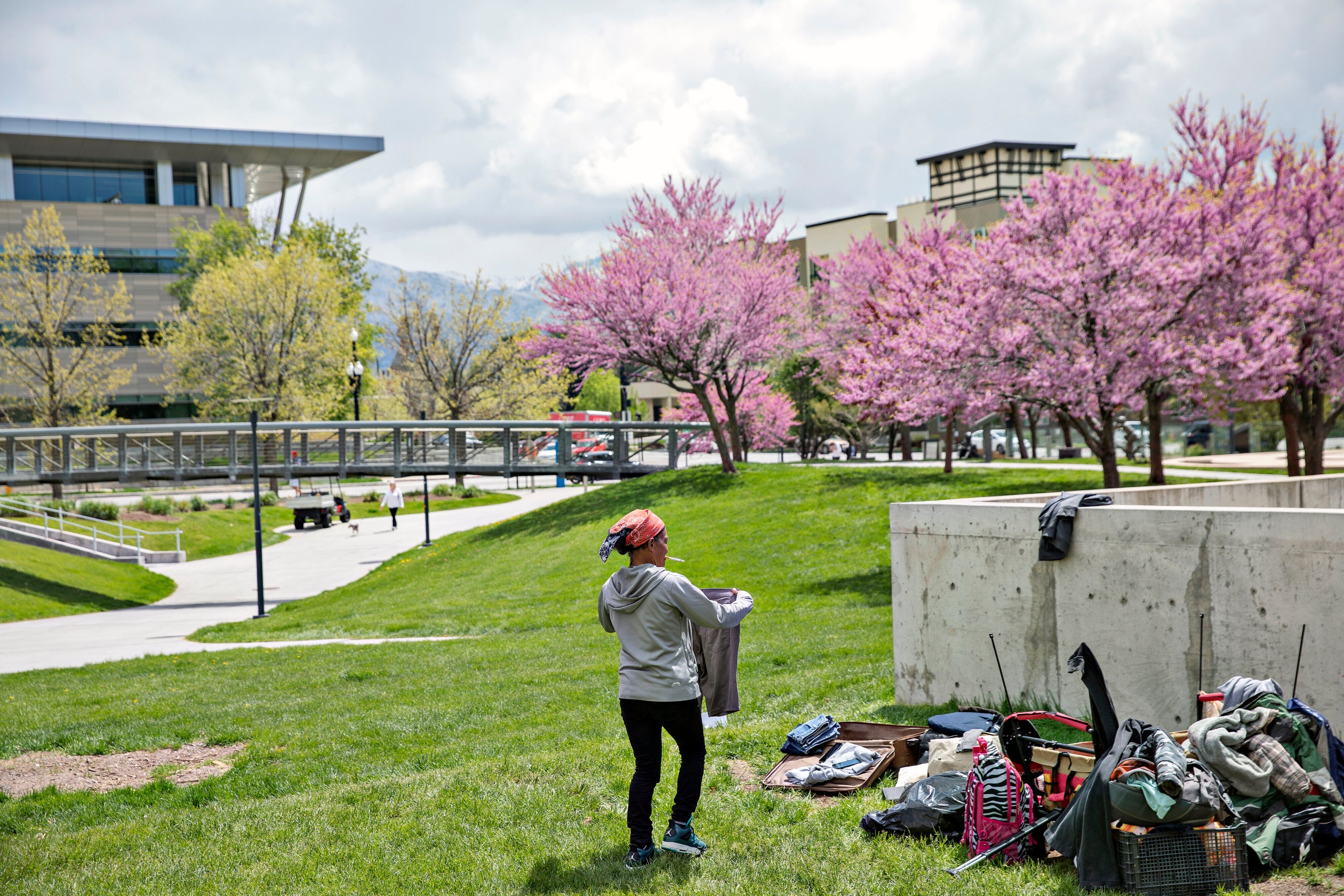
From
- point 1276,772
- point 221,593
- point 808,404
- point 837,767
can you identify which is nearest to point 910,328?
point 837,767

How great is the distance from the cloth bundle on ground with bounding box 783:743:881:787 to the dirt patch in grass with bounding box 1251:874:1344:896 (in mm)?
2390

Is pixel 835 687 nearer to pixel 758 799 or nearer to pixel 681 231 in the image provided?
pixel 758 799

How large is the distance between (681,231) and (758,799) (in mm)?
27945

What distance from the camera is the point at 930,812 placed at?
17.9ft

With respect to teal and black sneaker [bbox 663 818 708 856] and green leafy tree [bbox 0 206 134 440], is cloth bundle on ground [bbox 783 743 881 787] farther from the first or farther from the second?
green leafy tree [bbox 0 206 134 440]

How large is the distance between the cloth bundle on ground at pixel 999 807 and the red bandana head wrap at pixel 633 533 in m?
2.06

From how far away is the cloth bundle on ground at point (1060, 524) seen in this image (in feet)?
23.6

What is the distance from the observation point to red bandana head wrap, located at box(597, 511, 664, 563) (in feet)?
16.8

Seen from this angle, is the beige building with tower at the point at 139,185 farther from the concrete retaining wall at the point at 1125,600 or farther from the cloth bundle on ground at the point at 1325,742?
the cloth bundle on ground at the point at 1325,742

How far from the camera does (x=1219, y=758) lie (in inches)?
190

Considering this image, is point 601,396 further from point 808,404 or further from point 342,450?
point 342,450

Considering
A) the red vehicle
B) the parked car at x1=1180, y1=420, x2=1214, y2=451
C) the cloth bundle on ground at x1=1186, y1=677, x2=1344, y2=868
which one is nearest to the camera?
the cloth bundle on ground at x1=1186, y1=677, x2=1344, y2=868

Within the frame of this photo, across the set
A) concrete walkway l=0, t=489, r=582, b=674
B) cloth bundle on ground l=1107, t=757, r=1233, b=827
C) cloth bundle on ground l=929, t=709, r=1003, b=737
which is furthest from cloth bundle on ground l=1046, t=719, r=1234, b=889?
concrete walkway l=0, t=489, r=582, b=674

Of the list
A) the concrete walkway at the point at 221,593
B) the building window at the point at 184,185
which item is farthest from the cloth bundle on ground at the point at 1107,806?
the building window at the point at 184,185
